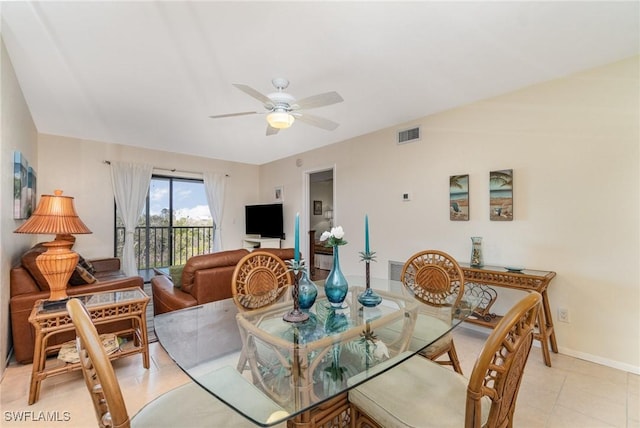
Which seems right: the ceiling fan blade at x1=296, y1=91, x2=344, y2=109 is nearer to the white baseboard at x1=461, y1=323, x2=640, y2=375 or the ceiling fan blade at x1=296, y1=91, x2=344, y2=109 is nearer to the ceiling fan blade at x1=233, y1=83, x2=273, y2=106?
the ceiling fan blade at x1=233, y1=83, x2=273, y2=106

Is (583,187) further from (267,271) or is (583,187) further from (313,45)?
(267,271)

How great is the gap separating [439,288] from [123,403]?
1.96 m

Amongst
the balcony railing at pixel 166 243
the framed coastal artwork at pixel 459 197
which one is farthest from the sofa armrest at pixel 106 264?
the framed coastal artwork at pixel 459 197

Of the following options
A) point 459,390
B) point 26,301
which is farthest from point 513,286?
point 26,301

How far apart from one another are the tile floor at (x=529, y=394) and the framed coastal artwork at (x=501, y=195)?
4.30ft

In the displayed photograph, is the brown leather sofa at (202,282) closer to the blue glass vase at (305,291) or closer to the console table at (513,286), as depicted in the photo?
the blue glass vase at (305,291)

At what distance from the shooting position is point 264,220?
5777mm

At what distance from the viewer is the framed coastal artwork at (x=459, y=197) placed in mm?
3074

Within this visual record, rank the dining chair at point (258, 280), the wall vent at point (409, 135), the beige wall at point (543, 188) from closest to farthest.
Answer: the dining chair at point (258, 280)
the beige wall at point (543, 188)
the wall vent at point (409, 135)

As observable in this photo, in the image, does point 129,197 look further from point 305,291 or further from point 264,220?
point 305,291

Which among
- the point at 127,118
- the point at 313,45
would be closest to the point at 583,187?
the point at 313,45

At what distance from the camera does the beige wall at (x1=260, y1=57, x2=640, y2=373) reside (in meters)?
2.23

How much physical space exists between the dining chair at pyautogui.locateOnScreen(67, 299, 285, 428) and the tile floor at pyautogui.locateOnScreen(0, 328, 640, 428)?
0.93 m

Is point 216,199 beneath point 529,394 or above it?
above
